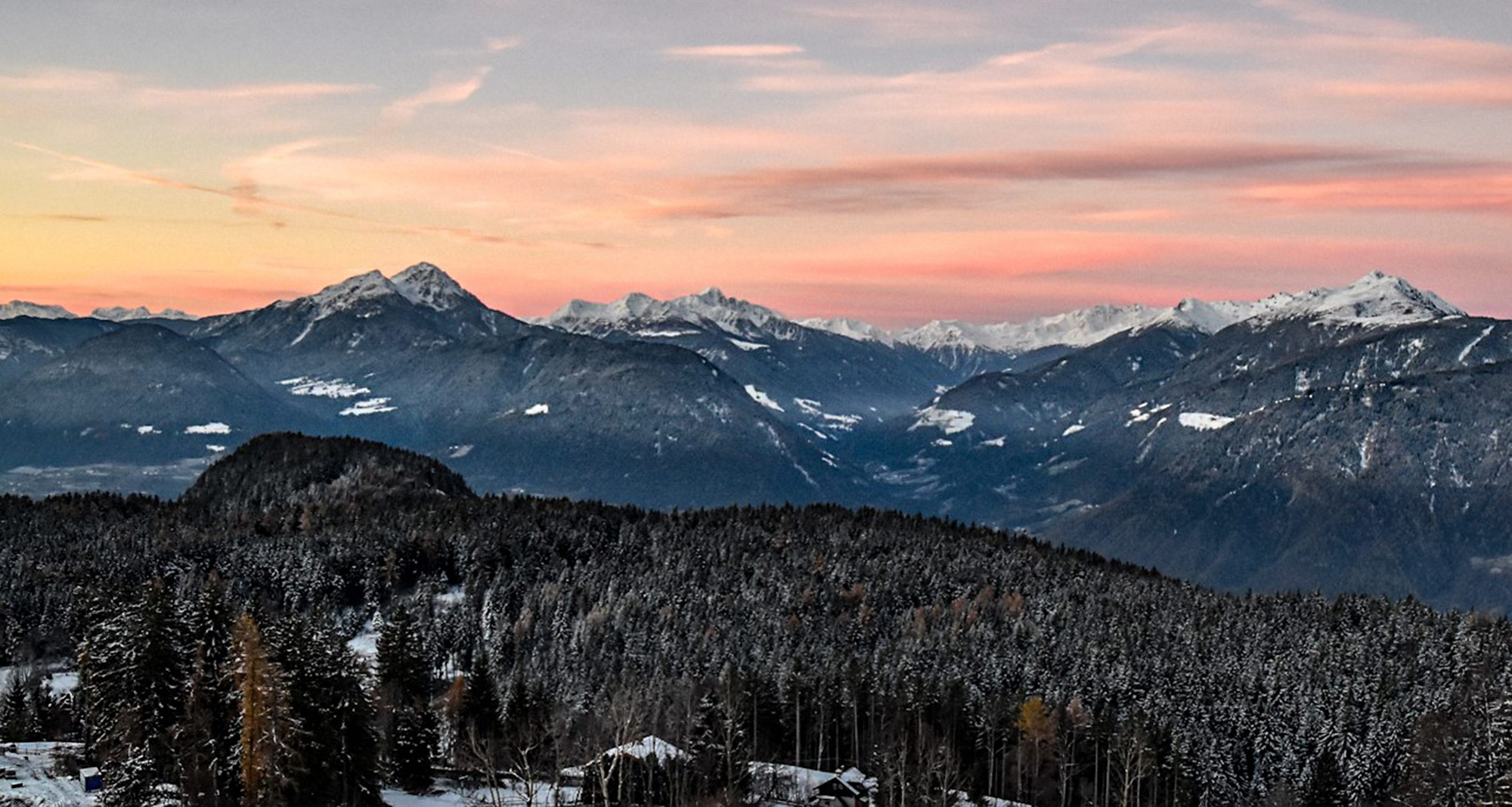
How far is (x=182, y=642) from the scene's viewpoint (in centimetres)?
11150

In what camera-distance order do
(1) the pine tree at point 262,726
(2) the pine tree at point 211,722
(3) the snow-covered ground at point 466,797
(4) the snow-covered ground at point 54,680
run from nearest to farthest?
(1) the pine tree at point 262,726 → (2) the pine tree at point 211,722 → (3) the snow-covered ground at point 466,797 → (4) the snow-covered ground at point 54,680

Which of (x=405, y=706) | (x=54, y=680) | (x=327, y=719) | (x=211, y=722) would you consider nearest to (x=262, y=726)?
(x=327, y=719)

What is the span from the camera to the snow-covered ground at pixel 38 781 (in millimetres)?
105188

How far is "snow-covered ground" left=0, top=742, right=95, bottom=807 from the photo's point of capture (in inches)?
4141

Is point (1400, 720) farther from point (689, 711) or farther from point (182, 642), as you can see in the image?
point (182, 642)

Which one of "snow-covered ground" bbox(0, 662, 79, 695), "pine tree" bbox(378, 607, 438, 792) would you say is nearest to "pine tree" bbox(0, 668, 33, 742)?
"pine tree" bbox(378, 607, 438, 792)

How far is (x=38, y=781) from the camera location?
111 meters

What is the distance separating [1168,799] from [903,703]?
2801 centimetres

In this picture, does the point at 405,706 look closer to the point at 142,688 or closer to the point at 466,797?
the point at 466,797

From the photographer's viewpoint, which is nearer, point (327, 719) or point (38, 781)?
point (327, 719)

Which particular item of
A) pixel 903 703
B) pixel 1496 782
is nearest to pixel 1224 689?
pixel 903 703

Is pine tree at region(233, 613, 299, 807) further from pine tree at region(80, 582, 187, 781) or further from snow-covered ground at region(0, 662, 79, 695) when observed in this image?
snow-covered ground at region(0, 662, 79, 695)

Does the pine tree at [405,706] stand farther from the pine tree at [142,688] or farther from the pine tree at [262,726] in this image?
the pine tree at [262,726]

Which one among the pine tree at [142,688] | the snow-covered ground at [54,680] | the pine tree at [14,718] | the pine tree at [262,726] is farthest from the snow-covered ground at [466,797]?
the snow-covered ground at [54,680]
